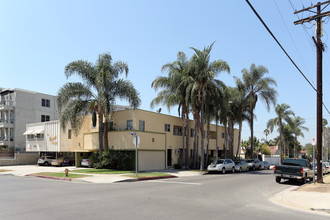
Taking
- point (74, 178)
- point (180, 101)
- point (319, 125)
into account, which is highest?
point (180, 101)

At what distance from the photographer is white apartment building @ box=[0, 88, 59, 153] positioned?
52.0 m

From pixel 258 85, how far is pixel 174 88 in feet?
45.0

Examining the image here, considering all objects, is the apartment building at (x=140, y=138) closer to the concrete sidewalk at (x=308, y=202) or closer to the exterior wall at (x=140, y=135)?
the exterior wall at (x=140, y=135)

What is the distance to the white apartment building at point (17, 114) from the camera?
52.0m

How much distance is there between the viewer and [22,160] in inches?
1767

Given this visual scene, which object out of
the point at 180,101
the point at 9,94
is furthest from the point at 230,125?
the point at 9,94

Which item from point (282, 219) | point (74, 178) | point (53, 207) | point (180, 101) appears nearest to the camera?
point (282, 219)

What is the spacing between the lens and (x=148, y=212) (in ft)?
30.8

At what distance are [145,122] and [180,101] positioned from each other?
4.86 metres

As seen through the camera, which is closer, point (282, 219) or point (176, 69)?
point (282, 219)

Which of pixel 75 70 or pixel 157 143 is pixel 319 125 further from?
pixel 75 70

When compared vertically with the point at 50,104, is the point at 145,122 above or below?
below

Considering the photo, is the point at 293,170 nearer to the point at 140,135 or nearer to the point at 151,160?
the point at 140,135

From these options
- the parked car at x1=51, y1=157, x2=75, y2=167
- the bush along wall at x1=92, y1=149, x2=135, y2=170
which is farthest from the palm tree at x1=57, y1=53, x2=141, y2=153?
the parked car at x1=51, y1=157, x2=75, y2=167
